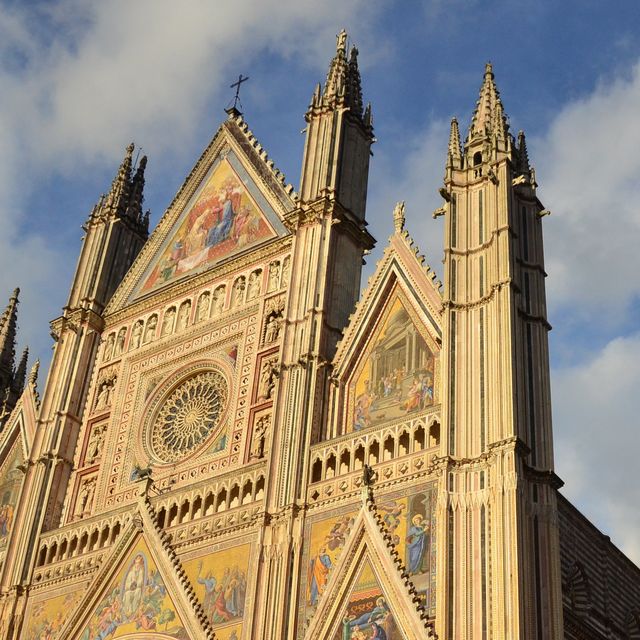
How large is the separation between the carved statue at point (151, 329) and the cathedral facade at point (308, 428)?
1.7 inches

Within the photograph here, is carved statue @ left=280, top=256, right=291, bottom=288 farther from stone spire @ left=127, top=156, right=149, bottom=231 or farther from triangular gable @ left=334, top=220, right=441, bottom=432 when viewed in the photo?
stone spire @ left=127, top=156, right=149, bottom=231

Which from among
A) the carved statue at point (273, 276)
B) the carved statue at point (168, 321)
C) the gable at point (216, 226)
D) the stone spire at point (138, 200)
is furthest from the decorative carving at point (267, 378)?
the stone spire at point (138, 200)

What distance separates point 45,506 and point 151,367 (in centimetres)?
339

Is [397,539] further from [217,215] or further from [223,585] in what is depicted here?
[217,215]

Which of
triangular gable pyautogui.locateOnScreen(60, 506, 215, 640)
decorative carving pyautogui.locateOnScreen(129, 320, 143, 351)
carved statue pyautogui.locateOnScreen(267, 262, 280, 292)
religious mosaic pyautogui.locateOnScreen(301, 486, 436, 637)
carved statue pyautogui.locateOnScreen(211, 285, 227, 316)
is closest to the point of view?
religious mosaic pyautogui.locateOnScreen(301, 486, 436, 637)

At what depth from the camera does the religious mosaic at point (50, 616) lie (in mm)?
20297

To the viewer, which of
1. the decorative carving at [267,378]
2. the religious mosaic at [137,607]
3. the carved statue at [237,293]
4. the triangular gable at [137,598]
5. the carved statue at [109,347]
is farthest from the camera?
the carved statue at [109,347]

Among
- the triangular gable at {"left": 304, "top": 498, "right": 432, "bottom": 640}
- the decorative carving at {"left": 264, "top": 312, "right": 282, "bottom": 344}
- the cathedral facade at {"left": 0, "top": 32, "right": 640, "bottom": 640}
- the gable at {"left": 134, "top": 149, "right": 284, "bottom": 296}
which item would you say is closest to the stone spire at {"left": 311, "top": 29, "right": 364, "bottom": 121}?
the cathedral facade at {"left": 0, "top": 32, "right": 640, "bottom": 640}

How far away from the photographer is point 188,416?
2173 centimetres

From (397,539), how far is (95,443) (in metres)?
8.54

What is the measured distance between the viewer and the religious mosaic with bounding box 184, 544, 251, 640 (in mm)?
17750

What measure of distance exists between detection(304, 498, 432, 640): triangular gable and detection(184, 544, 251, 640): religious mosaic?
166 centimetres

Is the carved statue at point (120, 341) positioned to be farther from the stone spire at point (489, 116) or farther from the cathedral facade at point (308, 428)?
the stone spire at point (489, 116)

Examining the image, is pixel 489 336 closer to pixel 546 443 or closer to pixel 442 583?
pixel 546 443
